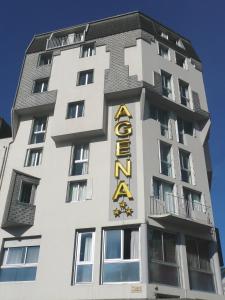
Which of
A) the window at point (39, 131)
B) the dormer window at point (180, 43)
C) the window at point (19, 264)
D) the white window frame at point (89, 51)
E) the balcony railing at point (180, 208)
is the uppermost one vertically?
the dormer window at point (180, 43)

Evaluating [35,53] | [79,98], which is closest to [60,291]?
[79,98]

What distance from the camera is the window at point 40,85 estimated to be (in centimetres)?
3166

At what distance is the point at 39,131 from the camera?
29.4 m

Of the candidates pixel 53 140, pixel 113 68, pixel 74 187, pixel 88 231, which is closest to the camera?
pixel 88 231

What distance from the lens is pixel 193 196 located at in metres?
26.3

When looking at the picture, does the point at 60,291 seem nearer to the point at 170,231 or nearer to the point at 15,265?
the point at 15,265

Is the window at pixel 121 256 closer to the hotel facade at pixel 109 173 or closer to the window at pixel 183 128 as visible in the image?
the hotel facade at pixel 109 173

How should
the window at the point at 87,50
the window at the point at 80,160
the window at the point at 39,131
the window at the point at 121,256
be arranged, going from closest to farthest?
the window at the point at 121,256, the window at the point at 80,160, the window at the point at 39,131, the window at the point at 87,50

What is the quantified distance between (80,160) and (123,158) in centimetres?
344

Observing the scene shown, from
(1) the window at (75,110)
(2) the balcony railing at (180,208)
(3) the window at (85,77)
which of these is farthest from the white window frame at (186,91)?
(2) the balcony railing at (180,208)

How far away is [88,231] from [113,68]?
555 inches

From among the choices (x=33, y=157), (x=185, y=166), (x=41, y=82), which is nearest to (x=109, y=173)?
(x=185, y=166)

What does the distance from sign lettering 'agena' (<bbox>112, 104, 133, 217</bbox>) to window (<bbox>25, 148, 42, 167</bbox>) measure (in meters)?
6.42

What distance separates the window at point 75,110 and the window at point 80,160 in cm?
268
